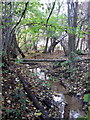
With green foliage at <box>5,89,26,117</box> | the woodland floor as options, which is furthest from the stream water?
green foliage at <box>5,89,26,117</box>

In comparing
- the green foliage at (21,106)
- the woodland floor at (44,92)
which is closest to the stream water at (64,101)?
the woodland floor at (44,92)

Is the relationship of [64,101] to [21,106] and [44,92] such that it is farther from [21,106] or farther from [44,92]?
→ [21,106]

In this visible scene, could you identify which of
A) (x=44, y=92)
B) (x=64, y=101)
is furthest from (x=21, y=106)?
(x=64, y=101)

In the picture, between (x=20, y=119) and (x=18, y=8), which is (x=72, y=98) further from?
(x=18, y=8)

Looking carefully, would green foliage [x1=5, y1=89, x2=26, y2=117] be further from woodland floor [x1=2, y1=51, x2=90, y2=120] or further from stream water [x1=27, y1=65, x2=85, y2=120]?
stream water [x1=27, y1=65, x2=85, y2=120]

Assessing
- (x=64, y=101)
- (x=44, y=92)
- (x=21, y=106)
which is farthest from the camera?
(x=44, y=92)

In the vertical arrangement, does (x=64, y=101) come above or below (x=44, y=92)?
below

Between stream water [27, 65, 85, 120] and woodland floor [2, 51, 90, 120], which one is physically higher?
woodland floor [2, 51, 90, 120]

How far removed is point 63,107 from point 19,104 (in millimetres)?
901

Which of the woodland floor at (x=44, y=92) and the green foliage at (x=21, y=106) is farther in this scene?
the woodland floor at (x=44, y=92)

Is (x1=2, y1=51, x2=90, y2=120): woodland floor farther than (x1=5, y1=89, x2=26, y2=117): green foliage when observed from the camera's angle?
Yes

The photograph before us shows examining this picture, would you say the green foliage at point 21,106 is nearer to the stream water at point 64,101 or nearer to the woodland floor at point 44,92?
the woodland floor at point 44,92

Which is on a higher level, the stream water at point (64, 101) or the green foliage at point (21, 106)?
the green foliage at point (21, 106)

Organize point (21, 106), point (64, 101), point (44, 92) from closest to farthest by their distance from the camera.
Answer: point (21, 106) → point (64, 101) → point (44, 92)
